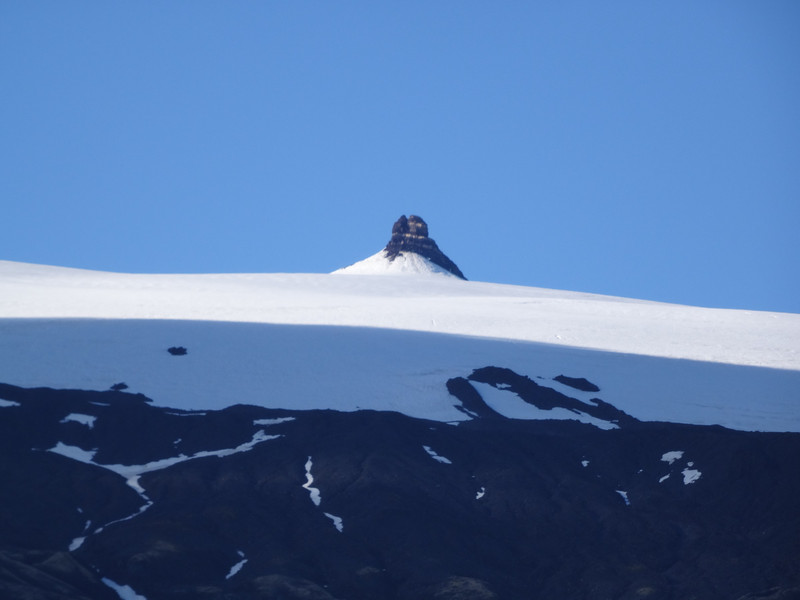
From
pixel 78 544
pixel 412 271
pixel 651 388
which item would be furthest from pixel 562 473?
pixel 412 271

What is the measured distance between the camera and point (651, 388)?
91750 mm

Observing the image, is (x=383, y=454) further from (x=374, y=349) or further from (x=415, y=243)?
(x=415, y=243)

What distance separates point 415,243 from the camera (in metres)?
193

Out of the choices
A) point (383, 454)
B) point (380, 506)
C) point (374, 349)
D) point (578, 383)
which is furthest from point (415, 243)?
point (380, 506)

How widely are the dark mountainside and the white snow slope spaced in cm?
437

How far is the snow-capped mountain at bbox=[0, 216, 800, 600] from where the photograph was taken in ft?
205

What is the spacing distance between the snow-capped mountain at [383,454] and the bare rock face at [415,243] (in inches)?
3117

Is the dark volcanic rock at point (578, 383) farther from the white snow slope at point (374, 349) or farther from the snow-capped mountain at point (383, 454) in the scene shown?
the white snow slope at point (374, 349)

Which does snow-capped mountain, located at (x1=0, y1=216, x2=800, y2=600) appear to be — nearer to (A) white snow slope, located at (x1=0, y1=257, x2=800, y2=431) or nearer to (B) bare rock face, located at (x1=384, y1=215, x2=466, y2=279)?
(A) white snow slope, located at (x1=0, y1=257, x2=800, y2=431)

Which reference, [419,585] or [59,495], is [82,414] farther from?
[419,585]

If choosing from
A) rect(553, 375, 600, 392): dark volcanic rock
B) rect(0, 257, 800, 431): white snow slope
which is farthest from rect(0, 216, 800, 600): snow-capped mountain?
rect(553, 375, 600, 392): dark volcanic rock

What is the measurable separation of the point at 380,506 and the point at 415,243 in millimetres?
125591

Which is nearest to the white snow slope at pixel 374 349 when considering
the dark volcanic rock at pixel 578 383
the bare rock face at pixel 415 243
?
the dark volcanic rock at pixel 578 383

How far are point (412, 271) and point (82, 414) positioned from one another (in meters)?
107
